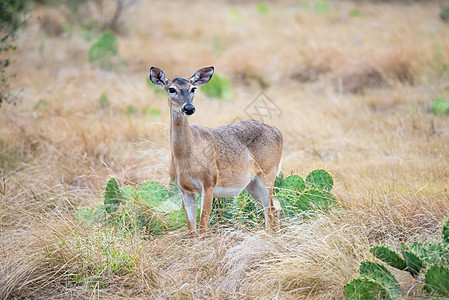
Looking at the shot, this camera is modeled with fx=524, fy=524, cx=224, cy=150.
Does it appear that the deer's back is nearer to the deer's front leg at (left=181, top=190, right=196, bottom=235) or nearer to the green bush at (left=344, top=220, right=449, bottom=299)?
the deer's front leg at (left=181, top=190, right=196, bottom=235)

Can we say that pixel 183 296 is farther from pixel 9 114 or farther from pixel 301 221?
pixel 9 114

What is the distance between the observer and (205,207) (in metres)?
4.74

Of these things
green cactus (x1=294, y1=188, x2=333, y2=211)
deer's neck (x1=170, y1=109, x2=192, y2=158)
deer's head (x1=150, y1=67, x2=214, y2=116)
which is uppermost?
deer's head (x1=150, y1=67, x2=214, y2=116)

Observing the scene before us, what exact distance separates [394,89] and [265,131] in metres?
6.01

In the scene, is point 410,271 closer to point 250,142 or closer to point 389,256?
point 389,256

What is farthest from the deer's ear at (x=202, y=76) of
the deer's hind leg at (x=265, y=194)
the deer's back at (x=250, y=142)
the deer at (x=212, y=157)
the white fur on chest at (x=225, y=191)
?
the deer's hind leg at (x=265, y=194)

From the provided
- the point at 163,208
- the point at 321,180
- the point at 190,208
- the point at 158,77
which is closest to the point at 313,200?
the point at 321,180

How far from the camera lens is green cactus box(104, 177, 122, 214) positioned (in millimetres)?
5309

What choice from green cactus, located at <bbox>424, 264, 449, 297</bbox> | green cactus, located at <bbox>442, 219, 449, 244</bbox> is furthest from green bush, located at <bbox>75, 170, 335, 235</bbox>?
green cactus, located at <bbox>424, 264, 449, 297</bbox>

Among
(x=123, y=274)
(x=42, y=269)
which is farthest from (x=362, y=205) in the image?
A: (x=42, y=269)

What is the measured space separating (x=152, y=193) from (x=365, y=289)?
2.61 m

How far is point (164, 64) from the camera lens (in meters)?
13.4

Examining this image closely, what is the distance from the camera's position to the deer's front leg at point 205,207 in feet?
15.5

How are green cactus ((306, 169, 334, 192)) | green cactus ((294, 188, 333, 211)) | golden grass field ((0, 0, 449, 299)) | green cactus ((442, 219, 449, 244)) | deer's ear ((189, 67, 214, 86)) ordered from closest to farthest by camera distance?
green cactus ((442, 219, 449, 244)) → golden grass field ((0, 0, 449, 299)) → green cactus ((294, 188, 333, 211)) → deer's ear ((189, 67, 214, 86)) → green cactus ((306, 169, 334, 192))
